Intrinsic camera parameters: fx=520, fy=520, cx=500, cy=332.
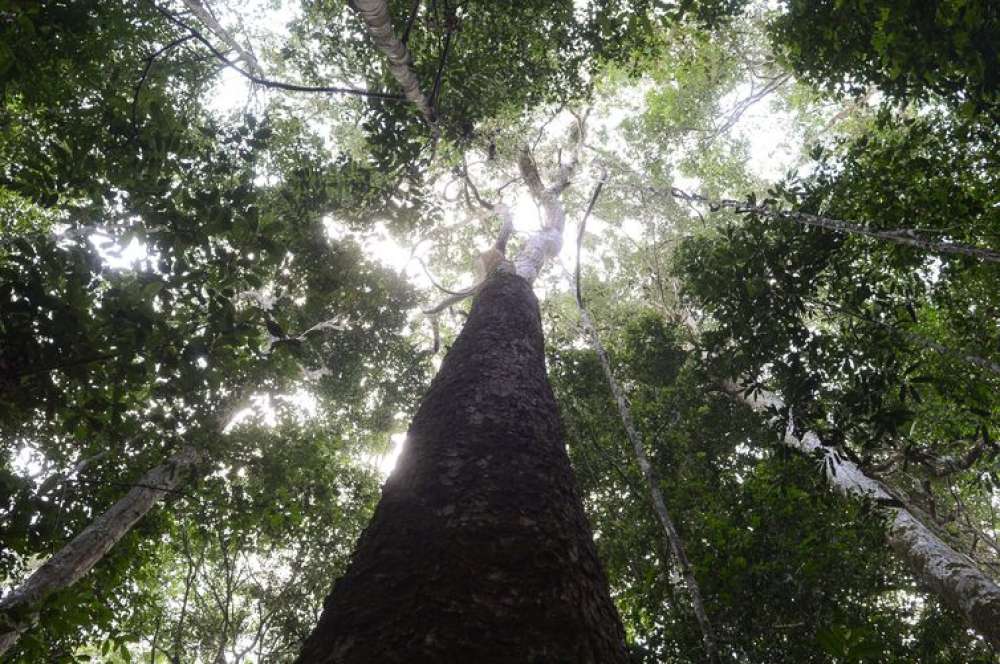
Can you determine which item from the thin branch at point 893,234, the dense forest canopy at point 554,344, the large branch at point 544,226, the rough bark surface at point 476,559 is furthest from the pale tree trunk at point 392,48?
the rough bark surface at point 476,559

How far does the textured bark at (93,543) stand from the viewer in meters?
5.84

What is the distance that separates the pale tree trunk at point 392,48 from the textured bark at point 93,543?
491 centimetres

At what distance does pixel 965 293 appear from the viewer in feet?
24.7

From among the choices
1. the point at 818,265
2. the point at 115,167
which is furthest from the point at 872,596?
the point at 115,167

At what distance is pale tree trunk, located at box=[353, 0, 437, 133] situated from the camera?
4.49m

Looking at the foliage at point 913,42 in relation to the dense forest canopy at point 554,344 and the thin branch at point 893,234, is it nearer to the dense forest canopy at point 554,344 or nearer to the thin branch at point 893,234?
the dense forest canopy at point 554,344

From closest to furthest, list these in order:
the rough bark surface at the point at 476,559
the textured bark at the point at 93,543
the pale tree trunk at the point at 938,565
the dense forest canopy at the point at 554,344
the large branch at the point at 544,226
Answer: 1. the rough bark surface at the point at 476,559
2. the dense forest canopy at the point at 554,344
3. the pale tree trunk at the point at 938,565
4. the textured bark at the point at 93,543
5. the large branch at the point at 544,226

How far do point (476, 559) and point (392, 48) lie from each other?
5045 mm

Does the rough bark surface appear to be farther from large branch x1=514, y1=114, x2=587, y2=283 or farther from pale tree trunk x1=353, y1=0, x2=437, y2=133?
large branch x1=514, y1=114, x2=587, y2=283

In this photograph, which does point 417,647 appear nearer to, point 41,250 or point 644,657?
point 41,250

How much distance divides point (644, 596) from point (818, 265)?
12.9 feet

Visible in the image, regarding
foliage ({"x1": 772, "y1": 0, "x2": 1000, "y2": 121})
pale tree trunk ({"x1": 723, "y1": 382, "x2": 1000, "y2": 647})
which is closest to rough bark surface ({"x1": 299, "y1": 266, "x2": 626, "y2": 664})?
pale tree trunk ({"x1": 723, "y1": 382, "x2": 1000, "y2": 647})

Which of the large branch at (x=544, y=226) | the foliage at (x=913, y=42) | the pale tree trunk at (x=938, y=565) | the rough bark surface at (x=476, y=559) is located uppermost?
the large branch at (x=544, y=226)

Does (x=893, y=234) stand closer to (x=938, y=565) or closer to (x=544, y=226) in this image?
(x=938, y=565)
